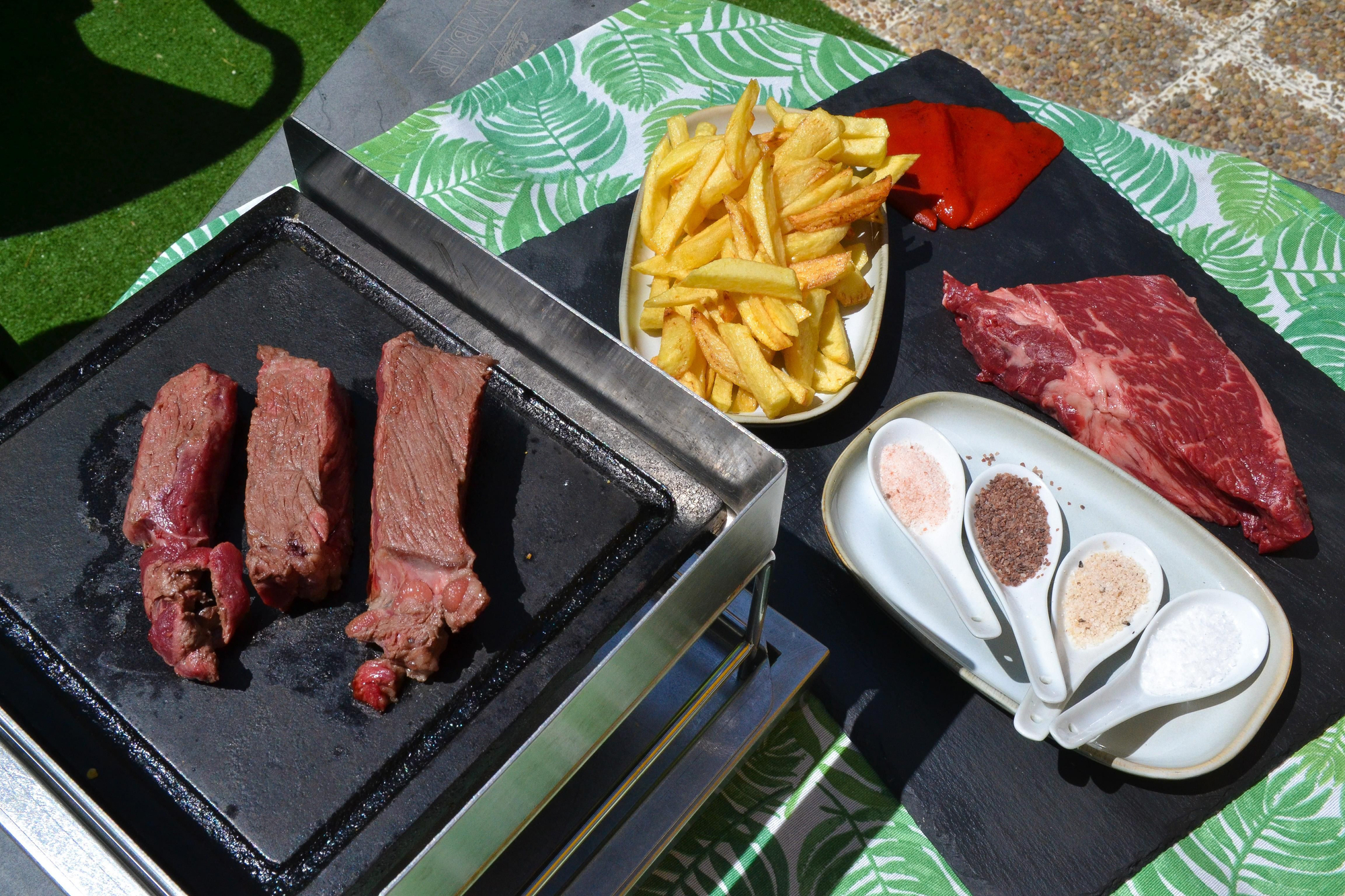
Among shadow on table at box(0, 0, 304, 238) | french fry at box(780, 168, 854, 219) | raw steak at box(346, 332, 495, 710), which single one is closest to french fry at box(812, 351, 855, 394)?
french fry at box(780, 168, 854, 219)

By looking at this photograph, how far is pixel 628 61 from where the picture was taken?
4.45 m

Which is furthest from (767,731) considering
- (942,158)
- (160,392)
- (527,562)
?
(942,158)

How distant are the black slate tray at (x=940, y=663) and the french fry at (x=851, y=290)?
0.82 ft

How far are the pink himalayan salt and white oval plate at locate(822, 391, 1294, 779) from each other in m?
0.10

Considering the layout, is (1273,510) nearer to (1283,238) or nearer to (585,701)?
(1283,238)

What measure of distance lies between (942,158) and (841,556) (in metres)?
1.93

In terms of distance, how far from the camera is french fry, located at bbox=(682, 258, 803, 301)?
3.00 m

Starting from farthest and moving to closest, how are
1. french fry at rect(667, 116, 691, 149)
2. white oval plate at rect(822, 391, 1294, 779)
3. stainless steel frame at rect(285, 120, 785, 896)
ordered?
french fry at rect(667, 116, 691, 149)
white oval plate at rect(822, 391, 1294, 779)
stainless steel frame at rect(285, 120, 785, 896)

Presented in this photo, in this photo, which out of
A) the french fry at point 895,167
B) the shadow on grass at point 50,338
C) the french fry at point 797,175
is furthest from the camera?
the shadow on grass at point 50,338

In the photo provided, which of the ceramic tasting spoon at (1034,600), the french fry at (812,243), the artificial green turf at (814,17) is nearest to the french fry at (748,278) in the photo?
the french fry at (812,243)

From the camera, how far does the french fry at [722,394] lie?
3.27 m

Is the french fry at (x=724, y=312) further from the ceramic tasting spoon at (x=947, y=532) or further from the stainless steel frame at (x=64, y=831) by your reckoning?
the stainless steel frame at (x=64, y=831)

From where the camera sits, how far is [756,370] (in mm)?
3092

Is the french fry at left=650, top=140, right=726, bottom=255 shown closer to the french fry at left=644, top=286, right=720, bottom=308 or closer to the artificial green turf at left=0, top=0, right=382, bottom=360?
the french fry at left=644, top=286, right=720, bottom=308
